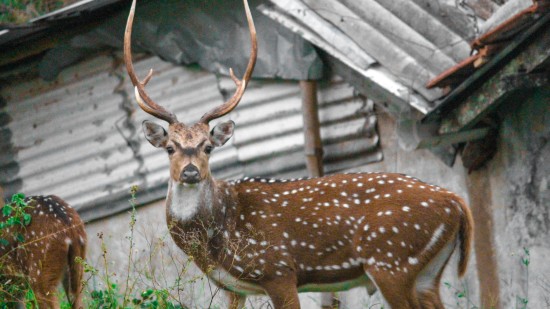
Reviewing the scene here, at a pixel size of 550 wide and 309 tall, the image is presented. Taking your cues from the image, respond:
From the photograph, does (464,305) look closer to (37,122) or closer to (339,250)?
(339,250)

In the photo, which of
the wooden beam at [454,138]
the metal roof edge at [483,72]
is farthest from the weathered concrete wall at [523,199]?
the metal roof edge at [483,72]

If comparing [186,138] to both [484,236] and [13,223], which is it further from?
[484,236]

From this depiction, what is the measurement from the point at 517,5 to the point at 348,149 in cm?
258

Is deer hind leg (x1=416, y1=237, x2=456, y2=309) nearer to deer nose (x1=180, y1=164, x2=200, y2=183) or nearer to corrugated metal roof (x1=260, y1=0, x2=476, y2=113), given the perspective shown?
corrugated metal roof (x1=260, y1=0, x2=476, y2=113)

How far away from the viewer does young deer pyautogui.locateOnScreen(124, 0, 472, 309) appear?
8.32m

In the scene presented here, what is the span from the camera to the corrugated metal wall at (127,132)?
1108 centimetres

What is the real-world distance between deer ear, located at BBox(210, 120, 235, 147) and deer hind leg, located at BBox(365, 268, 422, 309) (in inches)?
65.9

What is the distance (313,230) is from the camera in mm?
8641

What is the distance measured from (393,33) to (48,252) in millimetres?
3451

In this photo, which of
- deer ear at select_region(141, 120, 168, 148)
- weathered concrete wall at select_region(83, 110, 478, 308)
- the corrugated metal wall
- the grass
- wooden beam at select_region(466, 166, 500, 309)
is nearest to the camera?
the grass

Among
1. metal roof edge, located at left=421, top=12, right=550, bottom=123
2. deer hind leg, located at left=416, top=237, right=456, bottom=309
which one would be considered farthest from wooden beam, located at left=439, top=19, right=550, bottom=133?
deer hind leg, located at left=416, top=237, right=456, bottom=309

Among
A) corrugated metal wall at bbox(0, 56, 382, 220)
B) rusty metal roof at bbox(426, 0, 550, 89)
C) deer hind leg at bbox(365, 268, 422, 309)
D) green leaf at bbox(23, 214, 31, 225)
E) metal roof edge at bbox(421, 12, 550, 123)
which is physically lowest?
deer hind leg at bbox(365, 268, 422, 309)

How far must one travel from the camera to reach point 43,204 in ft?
31.1

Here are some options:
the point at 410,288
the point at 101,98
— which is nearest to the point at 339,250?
the point at 410,288
